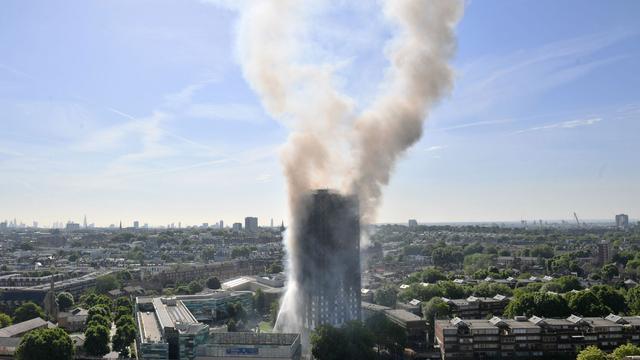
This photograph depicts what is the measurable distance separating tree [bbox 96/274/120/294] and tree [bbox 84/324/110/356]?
189 feet

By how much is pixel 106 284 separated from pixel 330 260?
72.5m

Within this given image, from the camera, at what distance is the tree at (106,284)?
12800 cm

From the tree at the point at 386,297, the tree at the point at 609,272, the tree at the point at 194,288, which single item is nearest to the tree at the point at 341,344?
the tree at the point at 386,297

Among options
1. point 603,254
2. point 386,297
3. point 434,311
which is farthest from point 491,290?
point 603,254

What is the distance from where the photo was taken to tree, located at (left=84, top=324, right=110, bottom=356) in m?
72.0

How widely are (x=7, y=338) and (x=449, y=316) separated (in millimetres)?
60412

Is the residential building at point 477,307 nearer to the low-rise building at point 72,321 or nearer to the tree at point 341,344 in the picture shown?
the tree at point 341,344

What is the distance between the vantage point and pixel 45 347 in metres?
61.4

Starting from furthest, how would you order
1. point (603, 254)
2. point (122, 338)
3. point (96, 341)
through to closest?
point (603, 254)
point (122, 338)
point (96, 341)

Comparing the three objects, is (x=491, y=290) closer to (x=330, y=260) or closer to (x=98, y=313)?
(x=330, y=260)

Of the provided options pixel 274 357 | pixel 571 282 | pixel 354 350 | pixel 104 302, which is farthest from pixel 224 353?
pixel 571 282

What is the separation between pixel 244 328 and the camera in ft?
299

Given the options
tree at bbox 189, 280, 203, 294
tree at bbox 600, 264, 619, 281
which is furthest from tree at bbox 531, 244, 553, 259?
tree at bbox 189, 280, 203, 294

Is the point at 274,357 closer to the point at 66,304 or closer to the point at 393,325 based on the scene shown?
the point at 393,325
